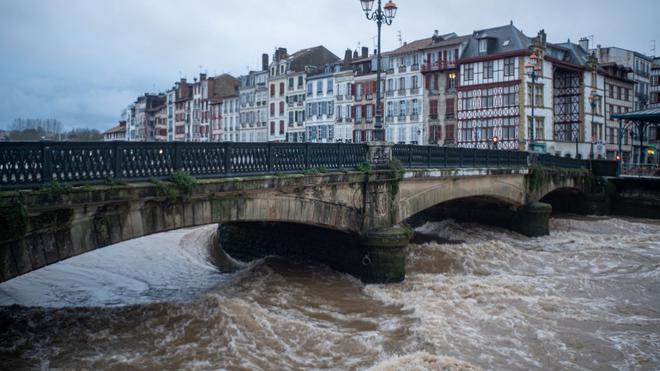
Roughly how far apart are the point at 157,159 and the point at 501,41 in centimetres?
4473

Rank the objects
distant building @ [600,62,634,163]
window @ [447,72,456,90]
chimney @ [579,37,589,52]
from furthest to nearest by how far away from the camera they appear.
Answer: chimney @ [579,37,589,52], distant building @ [600,62,634,163], window @ [447,72,456,90]

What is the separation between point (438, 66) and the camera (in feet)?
179

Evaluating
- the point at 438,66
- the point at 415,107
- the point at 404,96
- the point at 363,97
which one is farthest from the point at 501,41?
the point at 363,97

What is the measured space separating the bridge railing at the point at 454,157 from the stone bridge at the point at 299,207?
5 cm

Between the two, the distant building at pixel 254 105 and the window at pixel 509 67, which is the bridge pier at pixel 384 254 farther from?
the distant building at pixel 254 105

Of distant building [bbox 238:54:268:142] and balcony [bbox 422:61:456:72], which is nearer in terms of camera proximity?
balcony [bbox 422:61:456:72]

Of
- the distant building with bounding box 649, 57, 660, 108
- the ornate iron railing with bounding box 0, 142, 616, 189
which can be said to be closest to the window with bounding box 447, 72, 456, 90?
the distant building with bounding box 649, 57, 660, 108

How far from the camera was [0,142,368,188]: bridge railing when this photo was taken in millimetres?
9734

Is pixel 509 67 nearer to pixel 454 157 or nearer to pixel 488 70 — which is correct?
pixel 488 70

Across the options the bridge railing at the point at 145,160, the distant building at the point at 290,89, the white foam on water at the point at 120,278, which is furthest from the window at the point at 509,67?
the bridge railing at the point at 145,160

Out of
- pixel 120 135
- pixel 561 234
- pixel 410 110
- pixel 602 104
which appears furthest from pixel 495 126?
pixel 120 135

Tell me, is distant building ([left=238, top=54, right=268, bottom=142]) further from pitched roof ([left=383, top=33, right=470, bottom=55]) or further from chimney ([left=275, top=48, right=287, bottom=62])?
pitched roof ([left=383, top=33, right=470, bottom=55])

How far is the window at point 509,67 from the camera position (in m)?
48.9

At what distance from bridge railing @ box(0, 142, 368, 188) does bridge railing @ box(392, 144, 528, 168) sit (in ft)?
12.7
